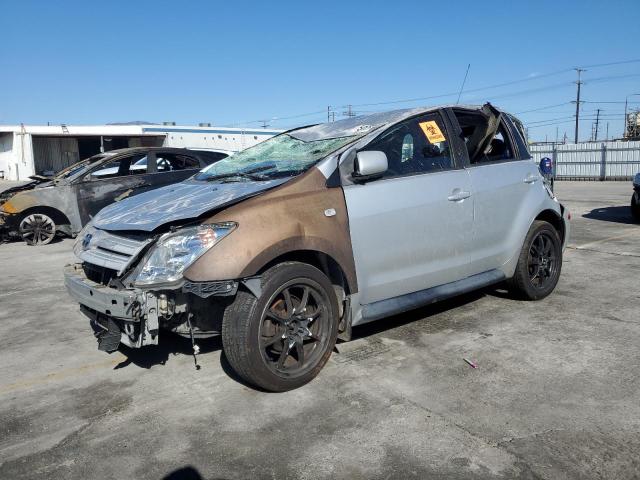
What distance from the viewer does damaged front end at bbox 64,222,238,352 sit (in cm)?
311

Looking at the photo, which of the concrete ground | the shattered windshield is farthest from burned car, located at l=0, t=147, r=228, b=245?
the shattered windshield

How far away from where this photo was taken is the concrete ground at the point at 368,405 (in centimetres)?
267

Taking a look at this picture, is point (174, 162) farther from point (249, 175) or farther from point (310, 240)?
point (310, 240)

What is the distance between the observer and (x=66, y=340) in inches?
182

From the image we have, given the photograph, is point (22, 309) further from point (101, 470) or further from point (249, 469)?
point (249, 469)

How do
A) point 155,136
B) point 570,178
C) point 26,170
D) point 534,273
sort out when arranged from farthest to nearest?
1. point 155,136
2. point 26,170
3. point 570,178
4. point 534,273

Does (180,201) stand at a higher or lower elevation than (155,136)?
lower

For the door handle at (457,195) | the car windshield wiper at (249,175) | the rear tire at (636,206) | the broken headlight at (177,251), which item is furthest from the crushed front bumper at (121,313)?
the rear tire at (636,206)

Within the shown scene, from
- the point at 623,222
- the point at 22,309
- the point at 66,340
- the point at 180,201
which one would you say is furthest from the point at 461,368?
the point at 623,222

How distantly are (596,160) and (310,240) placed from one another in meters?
29.3

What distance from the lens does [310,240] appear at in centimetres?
342

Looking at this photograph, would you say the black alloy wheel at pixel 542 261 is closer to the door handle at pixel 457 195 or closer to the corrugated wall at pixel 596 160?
the door handle at pixel 457 195

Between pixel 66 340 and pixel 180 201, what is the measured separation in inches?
76.7

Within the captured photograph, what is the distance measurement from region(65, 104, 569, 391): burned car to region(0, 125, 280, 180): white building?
1266 inches
